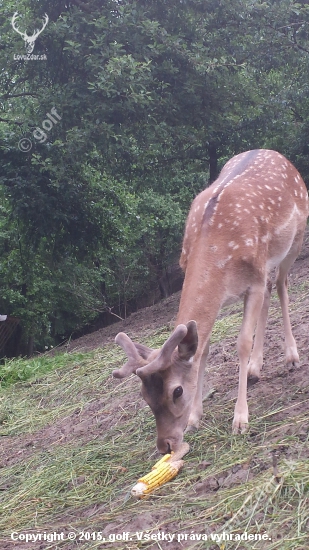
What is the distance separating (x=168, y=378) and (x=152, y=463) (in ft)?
2.64

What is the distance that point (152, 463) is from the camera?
4.88 m

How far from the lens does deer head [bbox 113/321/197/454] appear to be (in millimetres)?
4332

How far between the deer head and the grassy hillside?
0.31 meters

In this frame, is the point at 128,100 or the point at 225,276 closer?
the point at 225,276

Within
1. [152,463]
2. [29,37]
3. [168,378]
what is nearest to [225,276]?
[168,378]

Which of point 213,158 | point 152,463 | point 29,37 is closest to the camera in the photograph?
point 152,463

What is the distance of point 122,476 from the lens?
483 centimetres

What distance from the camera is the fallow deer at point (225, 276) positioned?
4453mm

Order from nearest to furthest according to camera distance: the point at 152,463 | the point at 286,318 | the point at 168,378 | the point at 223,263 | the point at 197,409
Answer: the point at 168,378
the point at 152,463
the point at 223,263
the point at 197,409
the point at 286,318

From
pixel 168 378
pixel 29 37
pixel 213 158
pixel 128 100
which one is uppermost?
pixel 29 37

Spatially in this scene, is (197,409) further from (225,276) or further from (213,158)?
(213,158)

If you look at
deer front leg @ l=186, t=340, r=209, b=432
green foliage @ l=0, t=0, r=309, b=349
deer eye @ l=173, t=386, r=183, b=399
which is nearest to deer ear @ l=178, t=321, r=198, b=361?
deer eye @ l=173, t=386, r=183, b=399

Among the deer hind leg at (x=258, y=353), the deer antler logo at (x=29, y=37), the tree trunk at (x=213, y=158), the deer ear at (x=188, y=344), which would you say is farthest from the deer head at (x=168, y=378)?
the tree trunk at (x=213, y=158)

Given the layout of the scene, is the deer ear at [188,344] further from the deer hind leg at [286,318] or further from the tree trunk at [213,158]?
the tree trunk at [213,158]
